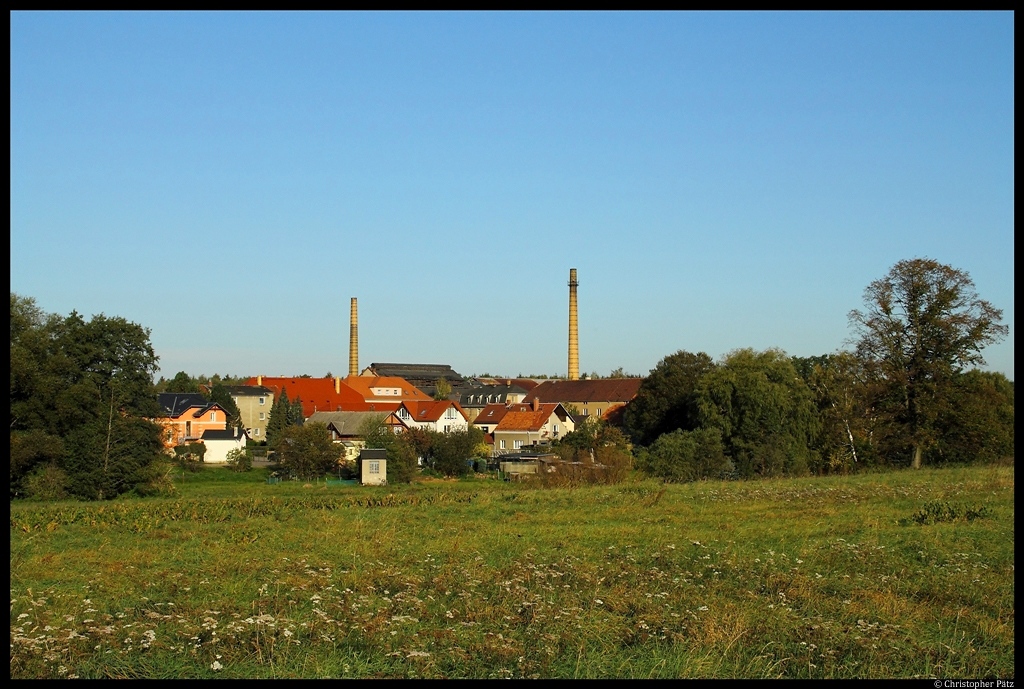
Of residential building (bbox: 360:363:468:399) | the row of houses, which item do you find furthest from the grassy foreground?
residential building (bbox: 360:363:468:399)

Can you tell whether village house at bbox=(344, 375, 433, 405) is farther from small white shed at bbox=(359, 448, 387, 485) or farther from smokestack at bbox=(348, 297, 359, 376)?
small white shed at bbox=(359, 448, 387, 485)

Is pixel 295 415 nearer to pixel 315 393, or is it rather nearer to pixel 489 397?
pixel 315 393

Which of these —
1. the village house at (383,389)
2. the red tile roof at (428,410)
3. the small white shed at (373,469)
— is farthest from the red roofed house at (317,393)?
the small white shed at (373,469)

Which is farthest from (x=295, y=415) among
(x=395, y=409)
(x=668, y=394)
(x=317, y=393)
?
(x=668, y=394)

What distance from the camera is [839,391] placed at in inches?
1850

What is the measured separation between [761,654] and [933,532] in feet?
25.8

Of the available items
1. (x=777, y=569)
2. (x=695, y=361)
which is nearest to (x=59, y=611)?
(x=777, y=569)

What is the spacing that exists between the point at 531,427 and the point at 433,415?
29.4 feet

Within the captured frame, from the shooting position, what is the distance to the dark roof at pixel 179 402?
71312 millimetres

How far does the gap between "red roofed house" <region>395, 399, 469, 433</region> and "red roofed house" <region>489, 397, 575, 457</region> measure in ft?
11.9

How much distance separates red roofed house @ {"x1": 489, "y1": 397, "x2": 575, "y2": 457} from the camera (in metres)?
74.7

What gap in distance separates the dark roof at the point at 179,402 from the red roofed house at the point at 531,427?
23448 mm

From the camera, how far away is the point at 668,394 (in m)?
66.1

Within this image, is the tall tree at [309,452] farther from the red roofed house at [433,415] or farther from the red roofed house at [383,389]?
the red roofed house at [383,389]
